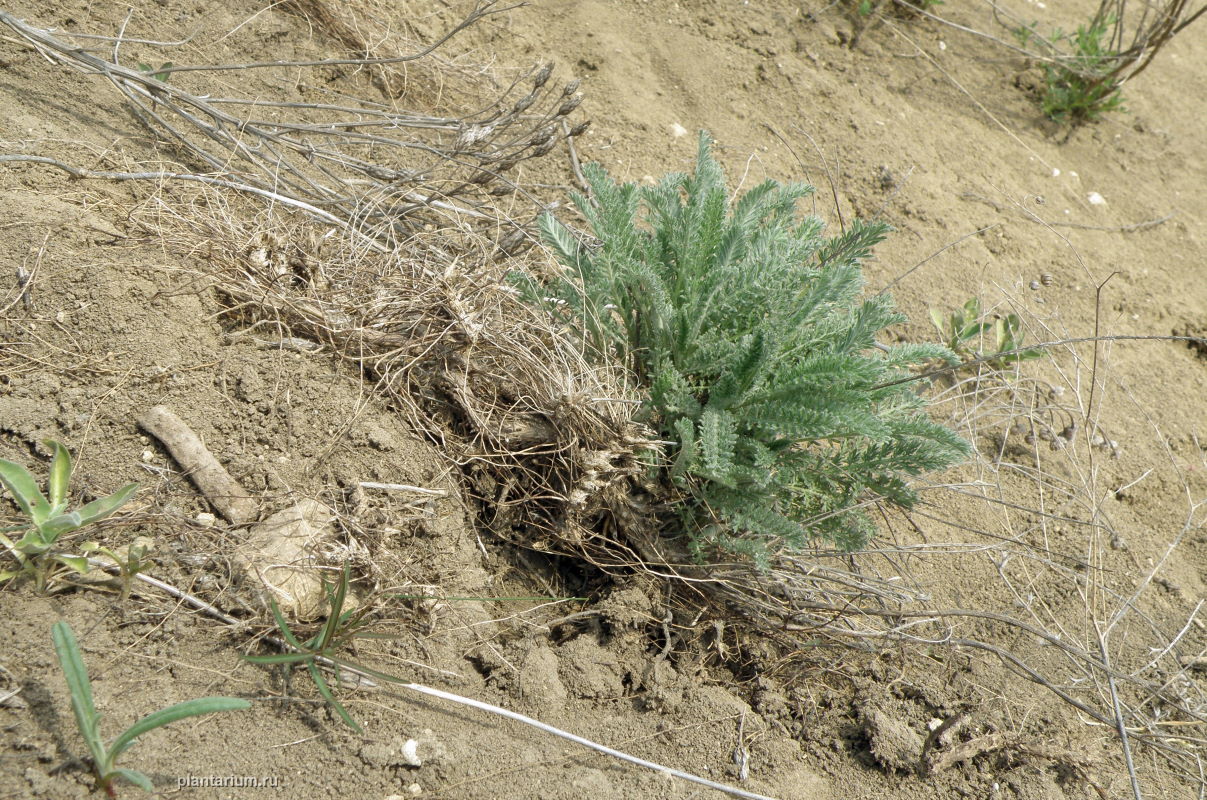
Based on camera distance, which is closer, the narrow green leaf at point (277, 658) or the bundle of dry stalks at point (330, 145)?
the narrow green leaf at point (277, 658)

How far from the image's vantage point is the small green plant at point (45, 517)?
58.4 inches

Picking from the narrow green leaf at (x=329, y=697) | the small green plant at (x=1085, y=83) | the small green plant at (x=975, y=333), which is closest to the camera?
the narrow green leaf at (x=329, y=697)

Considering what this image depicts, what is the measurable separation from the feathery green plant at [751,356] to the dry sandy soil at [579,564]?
30 centimetres

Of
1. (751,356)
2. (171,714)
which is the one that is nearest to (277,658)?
(171,714)

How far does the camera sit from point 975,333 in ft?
9.48

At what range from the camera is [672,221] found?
6.91ft

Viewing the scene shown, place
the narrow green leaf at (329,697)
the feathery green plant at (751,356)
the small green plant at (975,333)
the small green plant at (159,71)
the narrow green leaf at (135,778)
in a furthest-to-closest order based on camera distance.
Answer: the small green plant at (975,333) → the small green plant at (159,71) → the feathery green plant at (751,356) → the narrow green leaf at (329,697) → the narrow green leaf at (135,778)

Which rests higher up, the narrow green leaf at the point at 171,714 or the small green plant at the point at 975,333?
the small green plant at the point at 975,333

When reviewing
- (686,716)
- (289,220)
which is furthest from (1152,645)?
(289,220)

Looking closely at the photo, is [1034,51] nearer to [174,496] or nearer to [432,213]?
[432,213]

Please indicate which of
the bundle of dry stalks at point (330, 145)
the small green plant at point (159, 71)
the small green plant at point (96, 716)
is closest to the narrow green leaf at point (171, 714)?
the small green plant at point (96, 716)

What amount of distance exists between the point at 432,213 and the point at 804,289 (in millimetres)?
1212

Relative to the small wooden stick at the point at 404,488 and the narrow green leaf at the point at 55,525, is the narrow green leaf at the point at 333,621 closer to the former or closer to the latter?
the small wooden stick at the point at 404,488

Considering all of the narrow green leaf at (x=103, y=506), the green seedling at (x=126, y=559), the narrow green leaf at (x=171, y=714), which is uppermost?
the narrow green leaf at (x=171, y=714)
